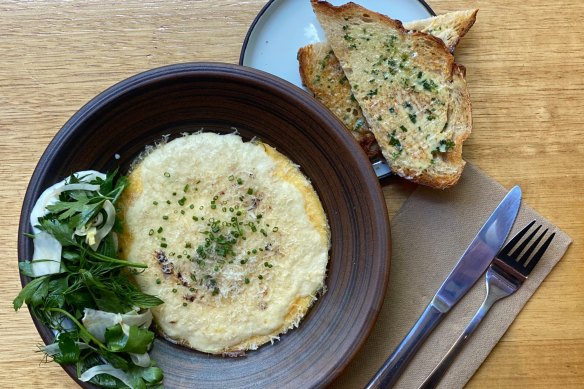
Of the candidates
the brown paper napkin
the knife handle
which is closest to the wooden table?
the brown paper napkin

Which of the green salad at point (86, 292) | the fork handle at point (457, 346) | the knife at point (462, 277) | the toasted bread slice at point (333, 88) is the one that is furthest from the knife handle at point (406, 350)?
the green salad at point (86, 292)

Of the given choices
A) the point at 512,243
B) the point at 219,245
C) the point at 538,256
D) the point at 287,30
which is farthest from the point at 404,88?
the point at 219,245

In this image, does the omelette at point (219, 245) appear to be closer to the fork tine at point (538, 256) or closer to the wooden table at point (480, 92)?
the wooden table at point (480, 92)

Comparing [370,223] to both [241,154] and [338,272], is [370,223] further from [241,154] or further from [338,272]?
[241,154]

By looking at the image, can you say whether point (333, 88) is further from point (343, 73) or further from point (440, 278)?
point (440, 278)

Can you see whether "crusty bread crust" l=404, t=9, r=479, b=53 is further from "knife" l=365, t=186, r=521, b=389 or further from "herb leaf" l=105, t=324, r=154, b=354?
"herb leaf" l=105, t=324, r=154, b=354

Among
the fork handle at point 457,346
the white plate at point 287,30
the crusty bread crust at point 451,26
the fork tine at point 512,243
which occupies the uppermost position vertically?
the white plate at point 287,30

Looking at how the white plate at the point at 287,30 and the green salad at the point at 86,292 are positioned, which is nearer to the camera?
the green salad at the point at 86,292
